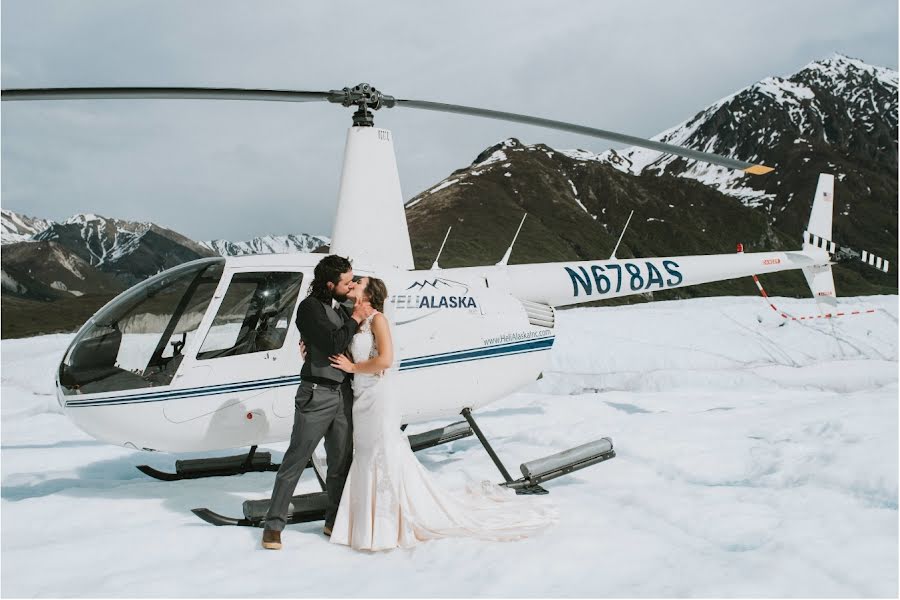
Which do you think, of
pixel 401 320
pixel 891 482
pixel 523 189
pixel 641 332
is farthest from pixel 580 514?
pixel 523 189

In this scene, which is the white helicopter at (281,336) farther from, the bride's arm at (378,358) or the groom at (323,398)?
the bride's arm at (378,358)

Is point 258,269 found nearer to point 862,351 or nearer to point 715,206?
point 862,351

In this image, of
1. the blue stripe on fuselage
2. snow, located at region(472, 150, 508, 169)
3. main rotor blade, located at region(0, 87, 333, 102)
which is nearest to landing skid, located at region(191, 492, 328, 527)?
the blue stripe on fuselage

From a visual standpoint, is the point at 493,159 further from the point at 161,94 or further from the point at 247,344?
the point at 247,344

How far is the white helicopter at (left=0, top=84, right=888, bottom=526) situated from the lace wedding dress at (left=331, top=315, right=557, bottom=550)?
3.11 feet

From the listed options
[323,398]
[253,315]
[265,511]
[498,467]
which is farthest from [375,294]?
[498,467]

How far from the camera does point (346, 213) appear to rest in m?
6.30

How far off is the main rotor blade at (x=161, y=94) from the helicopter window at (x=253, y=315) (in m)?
1.64

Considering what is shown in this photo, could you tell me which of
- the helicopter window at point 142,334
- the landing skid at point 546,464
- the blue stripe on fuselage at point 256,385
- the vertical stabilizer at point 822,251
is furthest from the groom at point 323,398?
the vertical stabilizer at point 822,251

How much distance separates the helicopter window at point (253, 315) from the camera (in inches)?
215

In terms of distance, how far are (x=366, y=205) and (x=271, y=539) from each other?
10.5ft

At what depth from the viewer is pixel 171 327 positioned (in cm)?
554

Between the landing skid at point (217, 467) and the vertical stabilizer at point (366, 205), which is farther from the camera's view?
the landing skid at point (217, 467)

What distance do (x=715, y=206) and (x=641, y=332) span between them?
20191 cm
